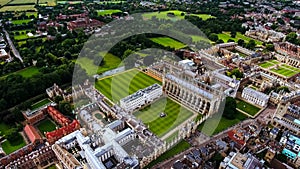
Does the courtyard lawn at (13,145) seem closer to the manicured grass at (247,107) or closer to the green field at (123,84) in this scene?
the green field at (123,84)

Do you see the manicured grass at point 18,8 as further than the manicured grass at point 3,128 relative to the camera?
Yes

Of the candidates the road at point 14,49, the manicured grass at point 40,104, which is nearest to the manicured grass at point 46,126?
the manicured grass at point 40,104

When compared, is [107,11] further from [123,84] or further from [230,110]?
[230,110]

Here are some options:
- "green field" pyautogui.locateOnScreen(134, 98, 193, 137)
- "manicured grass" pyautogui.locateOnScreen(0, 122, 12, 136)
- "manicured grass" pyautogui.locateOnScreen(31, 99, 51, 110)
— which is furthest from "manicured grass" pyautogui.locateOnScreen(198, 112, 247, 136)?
"manicured grass" pyautogui.locateOnScreen(0, 122, 12, 136)

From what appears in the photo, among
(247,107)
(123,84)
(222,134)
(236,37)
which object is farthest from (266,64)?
(123,84)

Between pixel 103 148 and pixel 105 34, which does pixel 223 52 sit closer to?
pixel 105 34

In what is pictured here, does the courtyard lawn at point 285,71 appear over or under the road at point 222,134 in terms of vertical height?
over

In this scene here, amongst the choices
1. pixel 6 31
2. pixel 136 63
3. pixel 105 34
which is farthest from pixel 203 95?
pixel 6 31
